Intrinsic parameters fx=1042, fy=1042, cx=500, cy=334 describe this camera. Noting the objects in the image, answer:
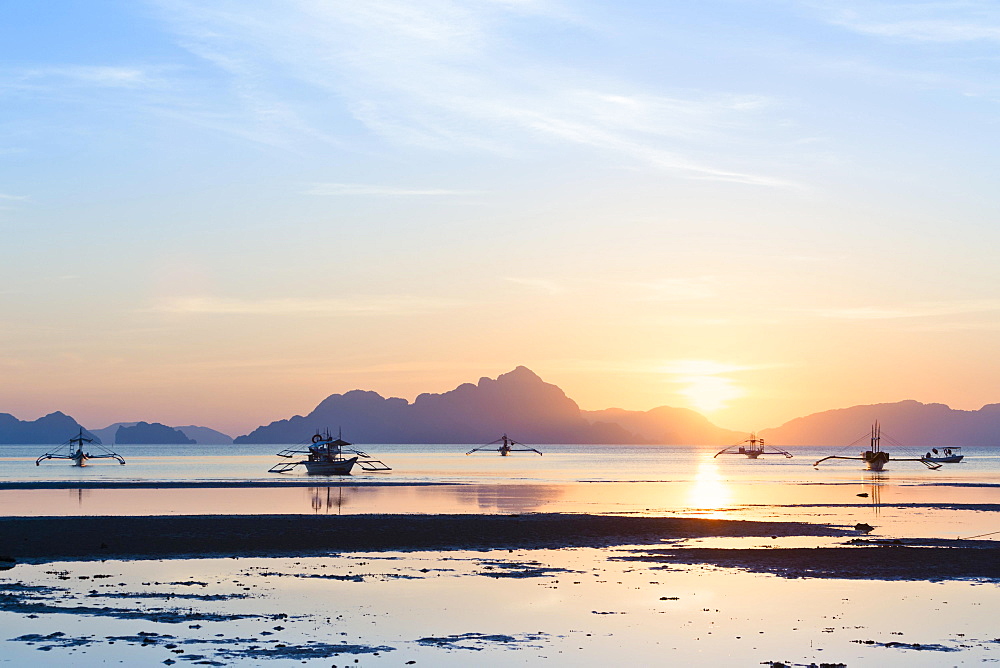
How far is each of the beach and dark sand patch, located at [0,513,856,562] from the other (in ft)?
0.51

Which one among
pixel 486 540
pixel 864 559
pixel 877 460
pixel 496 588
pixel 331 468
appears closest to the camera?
pixel 496 588

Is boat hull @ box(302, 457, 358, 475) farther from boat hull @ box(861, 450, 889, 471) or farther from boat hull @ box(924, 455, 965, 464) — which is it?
boat hull @ box(924, 455, 965, 464)

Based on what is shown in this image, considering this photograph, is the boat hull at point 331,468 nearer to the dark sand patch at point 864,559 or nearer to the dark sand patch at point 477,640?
the dark sand patch at point 864,559

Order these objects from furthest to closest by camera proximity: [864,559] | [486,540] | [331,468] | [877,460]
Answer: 1. [877,460]
2. [331,468]
3. [486,540]
4. [864,559]

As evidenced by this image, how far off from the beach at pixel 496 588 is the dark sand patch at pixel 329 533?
0.51 feet

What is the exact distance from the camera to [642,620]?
2259 cm

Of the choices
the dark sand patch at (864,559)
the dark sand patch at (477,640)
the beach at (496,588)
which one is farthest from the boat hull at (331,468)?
the dark sand patch at (477,640)

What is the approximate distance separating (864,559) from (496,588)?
13259 mm

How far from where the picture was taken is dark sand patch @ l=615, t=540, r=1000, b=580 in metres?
30.5

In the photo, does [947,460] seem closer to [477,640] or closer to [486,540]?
[486,540]

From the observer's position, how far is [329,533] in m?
42.5

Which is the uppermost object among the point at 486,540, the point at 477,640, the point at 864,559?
the point at 477,640

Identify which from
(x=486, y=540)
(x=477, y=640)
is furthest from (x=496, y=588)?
(x=486, y=540)

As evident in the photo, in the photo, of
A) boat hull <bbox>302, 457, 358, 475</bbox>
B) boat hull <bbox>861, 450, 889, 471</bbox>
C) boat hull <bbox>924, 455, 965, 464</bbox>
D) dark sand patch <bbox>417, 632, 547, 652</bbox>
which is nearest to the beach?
dark sand patch <bbox>417, 632, 547, 652</bbox>
